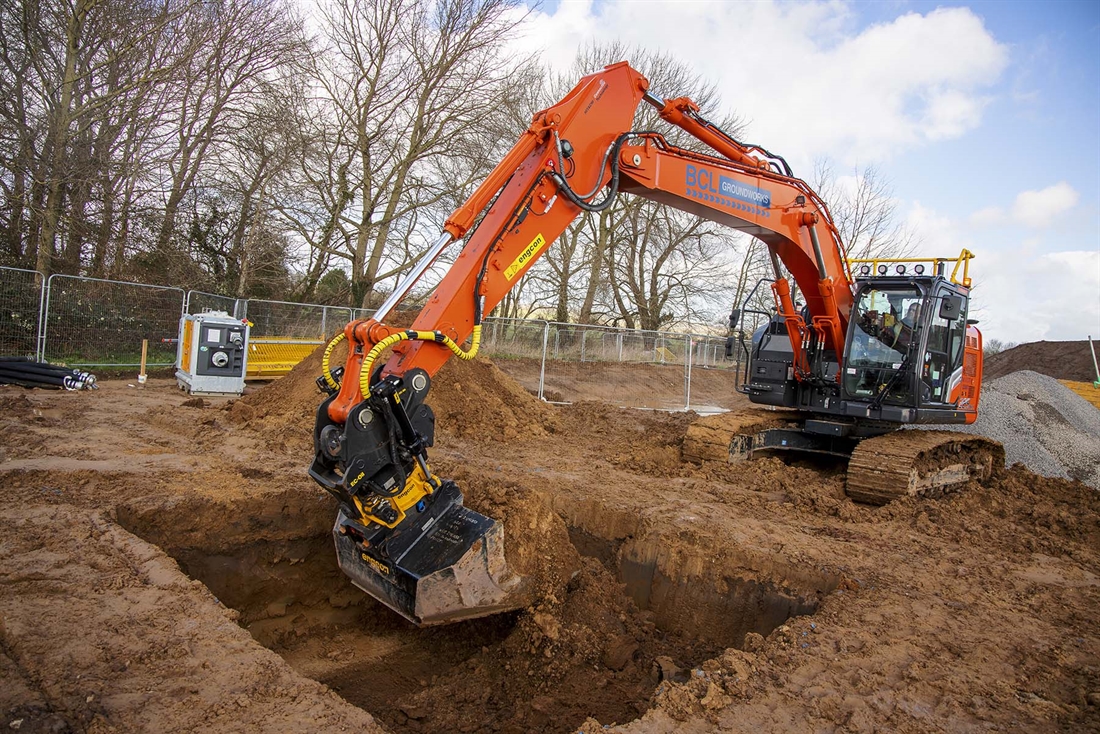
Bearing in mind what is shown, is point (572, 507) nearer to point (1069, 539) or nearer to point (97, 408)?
point (1069, 539)

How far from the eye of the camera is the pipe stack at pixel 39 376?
10.2 metres

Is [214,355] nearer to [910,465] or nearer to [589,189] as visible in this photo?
[589,189]

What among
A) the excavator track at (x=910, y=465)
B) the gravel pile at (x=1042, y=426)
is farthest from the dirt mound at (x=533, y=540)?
the gravel pile at (x=1042, y=426)

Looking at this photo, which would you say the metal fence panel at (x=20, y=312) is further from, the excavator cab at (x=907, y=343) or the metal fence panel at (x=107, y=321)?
the excavator cab at (x=907, y=343)

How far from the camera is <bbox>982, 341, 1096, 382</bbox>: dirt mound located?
2412cm

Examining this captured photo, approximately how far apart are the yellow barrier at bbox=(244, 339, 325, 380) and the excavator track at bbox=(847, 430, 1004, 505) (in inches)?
419

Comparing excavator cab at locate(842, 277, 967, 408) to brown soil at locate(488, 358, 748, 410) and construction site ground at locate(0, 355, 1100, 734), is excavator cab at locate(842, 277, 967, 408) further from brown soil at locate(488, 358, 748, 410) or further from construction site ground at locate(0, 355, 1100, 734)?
brown soil at locate(488, 358, 748, 410)

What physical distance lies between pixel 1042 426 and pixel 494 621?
12449mm

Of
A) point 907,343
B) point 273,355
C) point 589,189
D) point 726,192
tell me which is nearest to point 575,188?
point 589,189

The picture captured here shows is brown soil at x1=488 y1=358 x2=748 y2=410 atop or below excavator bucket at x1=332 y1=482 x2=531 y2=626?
atop

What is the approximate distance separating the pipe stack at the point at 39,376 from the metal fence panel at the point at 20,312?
1.09 m

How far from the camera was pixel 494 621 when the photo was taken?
498cm

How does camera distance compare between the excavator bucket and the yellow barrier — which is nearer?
the excavator bucket

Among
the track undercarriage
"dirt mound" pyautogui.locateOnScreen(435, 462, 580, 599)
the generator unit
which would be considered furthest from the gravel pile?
the generator unit
